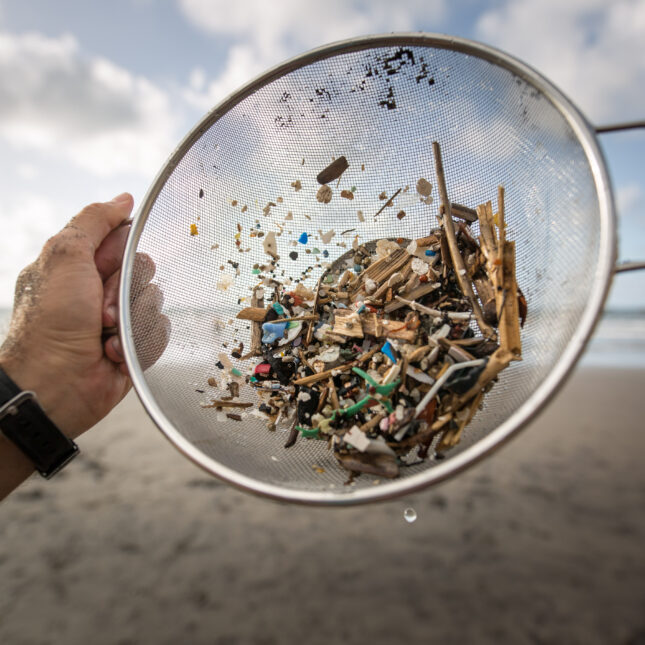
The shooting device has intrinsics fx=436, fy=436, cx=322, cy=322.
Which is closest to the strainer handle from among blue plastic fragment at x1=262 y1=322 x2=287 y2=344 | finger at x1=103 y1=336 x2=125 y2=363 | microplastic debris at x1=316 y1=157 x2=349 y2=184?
microplastic debris at x1=316 y1=157 x2=349 y2=184

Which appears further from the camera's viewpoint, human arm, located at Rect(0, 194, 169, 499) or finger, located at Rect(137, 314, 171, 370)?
finger, located at Rect(137, 314, 171, 370)

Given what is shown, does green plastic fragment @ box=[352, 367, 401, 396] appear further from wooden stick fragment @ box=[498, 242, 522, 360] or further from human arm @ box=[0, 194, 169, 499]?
human arm @ box=[0, 194, 169, 499]

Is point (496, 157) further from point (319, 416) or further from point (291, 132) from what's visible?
point (319, 416)

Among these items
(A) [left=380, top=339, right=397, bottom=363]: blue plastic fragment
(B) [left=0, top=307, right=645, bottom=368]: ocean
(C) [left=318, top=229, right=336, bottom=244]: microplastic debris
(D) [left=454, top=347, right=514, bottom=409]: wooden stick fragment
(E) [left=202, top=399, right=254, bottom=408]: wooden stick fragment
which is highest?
(C) [left=318, top=229, right=336, bottom=244]: microplastic debris

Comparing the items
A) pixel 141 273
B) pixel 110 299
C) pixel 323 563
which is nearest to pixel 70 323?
pixel 110 299

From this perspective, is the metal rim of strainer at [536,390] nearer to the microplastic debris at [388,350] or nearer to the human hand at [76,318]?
the human hand at [76,318]

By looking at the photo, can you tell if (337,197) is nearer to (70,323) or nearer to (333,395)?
(333,395)

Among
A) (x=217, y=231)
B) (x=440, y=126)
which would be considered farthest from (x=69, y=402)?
(x=440, y=126)
